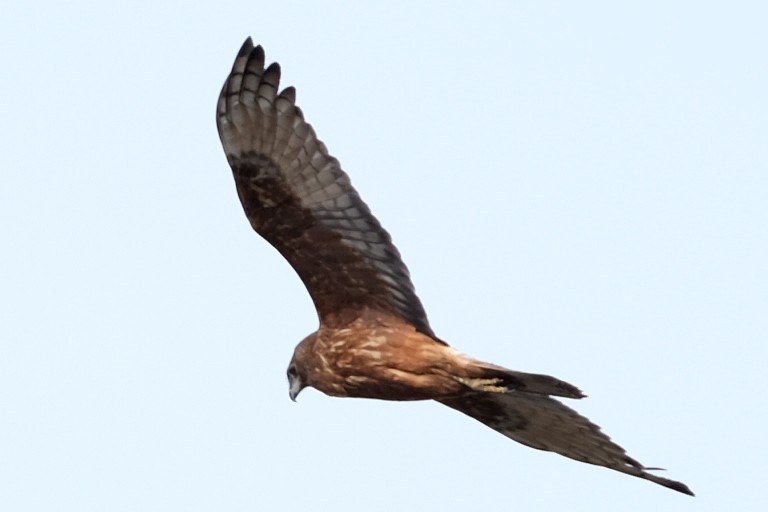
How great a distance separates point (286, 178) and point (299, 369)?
166 centimetres

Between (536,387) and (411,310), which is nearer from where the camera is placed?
(536,387)

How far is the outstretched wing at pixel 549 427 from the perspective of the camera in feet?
42.8

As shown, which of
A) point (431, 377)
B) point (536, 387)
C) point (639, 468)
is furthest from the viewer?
point (639, 468)

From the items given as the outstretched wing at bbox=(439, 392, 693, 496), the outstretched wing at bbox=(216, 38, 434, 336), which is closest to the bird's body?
the outstretched wing at bbox=(216, 38, 434, 336)

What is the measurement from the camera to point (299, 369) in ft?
42.6

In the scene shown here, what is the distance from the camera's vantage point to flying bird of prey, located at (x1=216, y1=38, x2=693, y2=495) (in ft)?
40.0

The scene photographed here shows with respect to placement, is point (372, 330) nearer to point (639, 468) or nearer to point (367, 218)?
point (367, 218)

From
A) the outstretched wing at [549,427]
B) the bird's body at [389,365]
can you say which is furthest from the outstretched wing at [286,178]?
the outstretched wing at [549,427]

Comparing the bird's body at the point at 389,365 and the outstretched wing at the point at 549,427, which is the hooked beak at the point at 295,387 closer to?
the bird's body at the point at 389,365

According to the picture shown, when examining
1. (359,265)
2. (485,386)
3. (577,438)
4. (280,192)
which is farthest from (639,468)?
(280,192)

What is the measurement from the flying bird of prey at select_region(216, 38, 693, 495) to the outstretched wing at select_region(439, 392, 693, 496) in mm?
749

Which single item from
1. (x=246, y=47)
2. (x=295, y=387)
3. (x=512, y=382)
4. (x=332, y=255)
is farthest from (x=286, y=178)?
(x=512, y=382)

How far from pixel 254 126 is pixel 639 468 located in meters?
4.10

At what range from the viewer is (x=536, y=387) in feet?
37.6
